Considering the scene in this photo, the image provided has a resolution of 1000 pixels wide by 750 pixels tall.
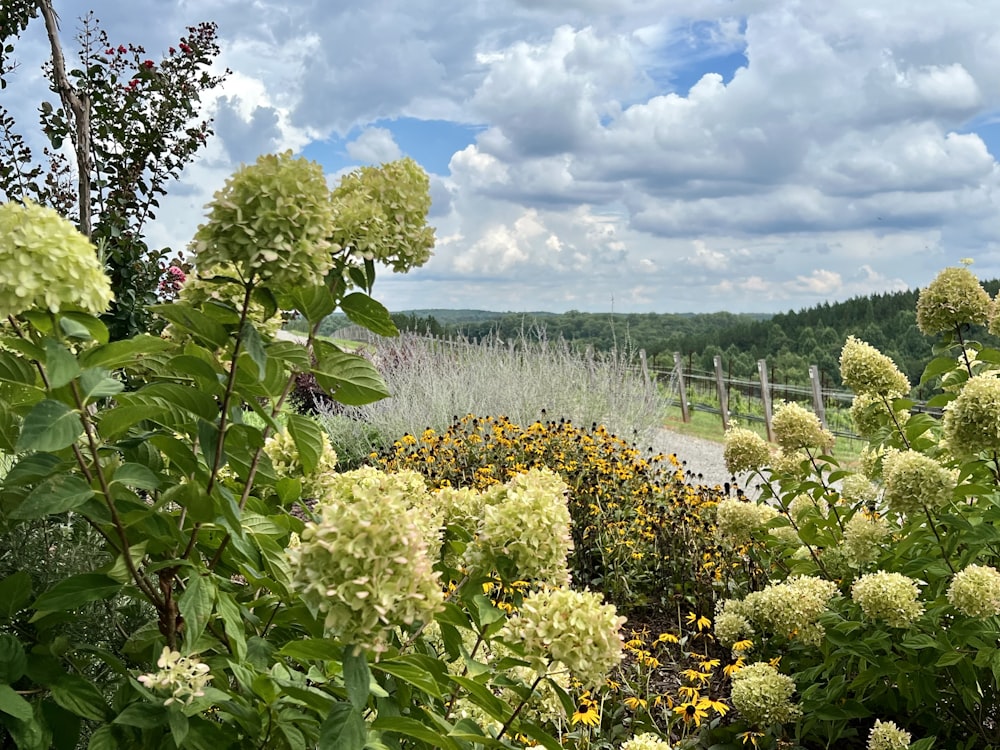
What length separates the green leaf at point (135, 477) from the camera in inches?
49.8

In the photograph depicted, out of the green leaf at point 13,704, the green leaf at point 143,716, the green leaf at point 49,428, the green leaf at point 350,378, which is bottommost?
the green leaf at point 143,716

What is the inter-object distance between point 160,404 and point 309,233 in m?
0.44

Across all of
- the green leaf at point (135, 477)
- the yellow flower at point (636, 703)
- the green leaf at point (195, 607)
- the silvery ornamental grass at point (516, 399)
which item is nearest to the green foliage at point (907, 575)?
the yellow flower at point (636, 703)

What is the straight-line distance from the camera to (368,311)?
154 cm

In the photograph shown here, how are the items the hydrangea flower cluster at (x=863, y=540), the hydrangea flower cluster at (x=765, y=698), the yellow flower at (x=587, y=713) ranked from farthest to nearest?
1. the hydrangea flower cluster at (x=863, y=540)
2. the hydrangea flower cluster at (x=765, y=698)
3. the yellow flower at (x=587, y=713)

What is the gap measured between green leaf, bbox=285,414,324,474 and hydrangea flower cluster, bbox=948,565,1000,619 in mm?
1986

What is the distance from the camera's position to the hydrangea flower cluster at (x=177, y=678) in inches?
46.8

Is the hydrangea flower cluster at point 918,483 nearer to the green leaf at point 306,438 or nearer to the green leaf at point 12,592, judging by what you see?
the green leaf at point 306,438

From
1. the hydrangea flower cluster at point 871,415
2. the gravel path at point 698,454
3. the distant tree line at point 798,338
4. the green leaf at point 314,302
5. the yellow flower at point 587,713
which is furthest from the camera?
the distant tree line at point 798,338

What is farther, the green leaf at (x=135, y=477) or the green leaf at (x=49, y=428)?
the green leaf at (x=135, y=477)

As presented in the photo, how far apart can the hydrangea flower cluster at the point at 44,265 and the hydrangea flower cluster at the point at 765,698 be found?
248 cm

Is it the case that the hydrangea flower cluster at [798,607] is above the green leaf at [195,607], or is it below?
below

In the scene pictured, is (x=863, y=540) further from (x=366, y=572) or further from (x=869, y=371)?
(x=366, y=572)

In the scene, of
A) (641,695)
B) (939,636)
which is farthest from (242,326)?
(641,695)
